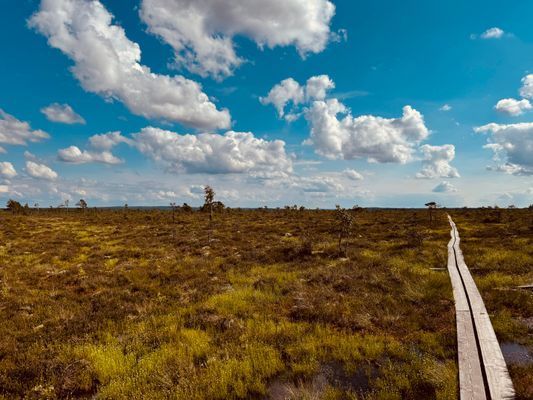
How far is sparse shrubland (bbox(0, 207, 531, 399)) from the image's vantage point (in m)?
7.18

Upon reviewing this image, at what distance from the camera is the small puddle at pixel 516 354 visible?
7.64 m

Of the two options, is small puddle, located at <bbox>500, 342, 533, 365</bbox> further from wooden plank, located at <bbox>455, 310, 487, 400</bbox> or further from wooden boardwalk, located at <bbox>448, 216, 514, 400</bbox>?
wooden plank, located at <bbox>455, 310, 487, 400</bbox>

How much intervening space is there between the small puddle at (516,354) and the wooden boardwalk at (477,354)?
29 cm

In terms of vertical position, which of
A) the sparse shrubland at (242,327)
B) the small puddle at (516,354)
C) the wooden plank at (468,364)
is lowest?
the sparse shrubland at (242,327)

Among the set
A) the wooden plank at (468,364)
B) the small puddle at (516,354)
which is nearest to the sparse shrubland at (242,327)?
the wooden plank at (468,364)

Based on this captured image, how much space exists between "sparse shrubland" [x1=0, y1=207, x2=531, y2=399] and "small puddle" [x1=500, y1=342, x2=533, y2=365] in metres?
0.51

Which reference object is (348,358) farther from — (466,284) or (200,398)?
(466,284)

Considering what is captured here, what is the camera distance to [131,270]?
19.8 meters

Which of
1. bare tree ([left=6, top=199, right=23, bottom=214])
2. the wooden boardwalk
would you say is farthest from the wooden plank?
bare tree ([left=6, top=199, right=23, bottom=214])

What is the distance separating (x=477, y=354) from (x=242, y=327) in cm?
677

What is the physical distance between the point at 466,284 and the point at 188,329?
12552 mm

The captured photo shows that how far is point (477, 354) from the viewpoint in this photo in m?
7.84

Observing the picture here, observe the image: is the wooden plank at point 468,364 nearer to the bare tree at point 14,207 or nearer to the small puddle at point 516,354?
the small puddle at point 516,354

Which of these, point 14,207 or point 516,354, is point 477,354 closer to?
point 516,354
